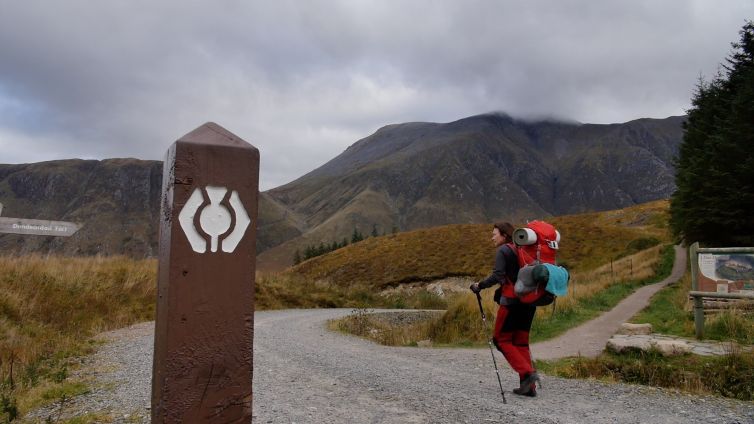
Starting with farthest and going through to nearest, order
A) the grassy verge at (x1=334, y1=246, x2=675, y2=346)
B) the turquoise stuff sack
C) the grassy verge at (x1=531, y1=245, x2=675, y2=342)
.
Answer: the grassy verge at (x1=531, y1=245, x2=675, y2=342) < the grassy verge at (x1=334, y1=246, x2=675, y2=346) < the turquoise stuff sack

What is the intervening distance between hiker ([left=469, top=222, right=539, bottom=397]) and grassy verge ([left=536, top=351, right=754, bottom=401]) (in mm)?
1646

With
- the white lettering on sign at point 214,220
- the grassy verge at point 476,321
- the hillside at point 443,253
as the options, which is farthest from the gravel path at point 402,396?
the hillside at point 443,253

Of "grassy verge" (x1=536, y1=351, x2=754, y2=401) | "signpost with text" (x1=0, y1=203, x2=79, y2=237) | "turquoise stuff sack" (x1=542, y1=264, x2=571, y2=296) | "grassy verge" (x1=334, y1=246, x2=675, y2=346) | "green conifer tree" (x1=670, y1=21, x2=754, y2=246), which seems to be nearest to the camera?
"turquoise stuff sack" (x1=542, y1=264, x2=571, y2=296)

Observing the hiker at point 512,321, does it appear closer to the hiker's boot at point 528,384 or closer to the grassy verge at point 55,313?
the hiker's boot at point 528,384

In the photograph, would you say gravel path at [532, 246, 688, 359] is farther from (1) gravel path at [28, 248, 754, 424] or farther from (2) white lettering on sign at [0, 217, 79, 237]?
(2) white lettering on sign at [0, 217, 79, 237]

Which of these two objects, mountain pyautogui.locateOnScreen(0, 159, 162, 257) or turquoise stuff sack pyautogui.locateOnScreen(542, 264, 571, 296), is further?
mountain pyautogui.locateOnScreen(0, 159, 162, 257)

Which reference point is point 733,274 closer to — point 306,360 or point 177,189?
point 306,360

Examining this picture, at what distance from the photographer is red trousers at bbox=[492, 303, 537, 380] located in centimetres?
548

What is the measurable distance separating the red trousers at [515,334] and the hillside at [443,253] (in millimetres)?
26956

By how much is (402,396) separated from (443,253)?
32194 mm

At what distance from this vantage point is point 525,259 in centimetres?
539

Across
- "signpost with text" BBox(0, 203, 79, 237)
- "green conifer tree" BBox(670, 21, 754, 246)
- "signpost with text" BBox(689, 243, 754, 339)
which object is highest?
"green conifer tree" BBox(670, 21, 754, 246)

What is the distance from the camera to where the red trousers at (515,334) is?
5.48 metres

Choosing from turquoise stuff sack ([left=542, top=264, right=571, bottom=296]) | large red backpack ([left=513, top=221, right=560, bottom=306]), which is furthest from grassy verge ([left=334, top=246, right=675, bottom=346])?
turquoise stuff sack ([left=542, top=264, right=571, bottom=296])
